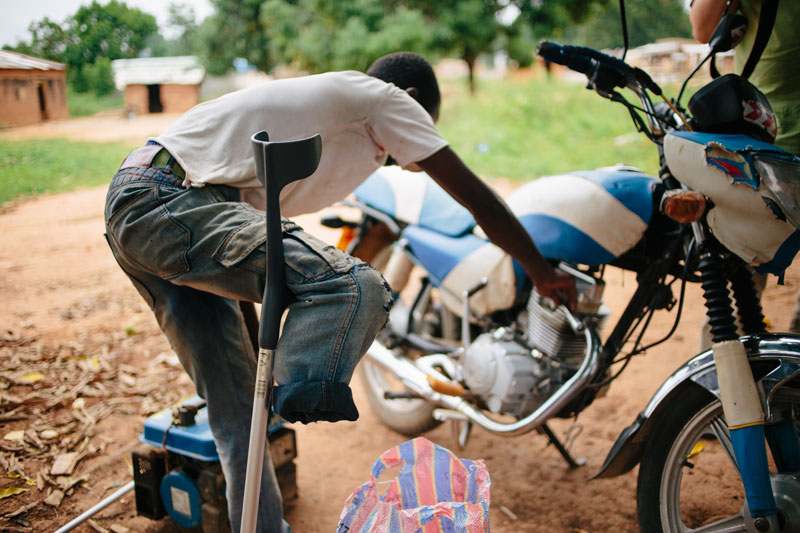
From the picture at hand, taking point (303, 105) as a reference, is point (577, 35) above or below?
above

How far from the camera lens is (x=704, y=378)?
1604 mm

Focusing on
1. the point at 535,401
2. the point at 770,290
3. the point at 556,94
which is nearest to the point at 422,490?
the point at 535,401

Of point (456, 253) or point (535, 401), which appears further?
point (456, 253)

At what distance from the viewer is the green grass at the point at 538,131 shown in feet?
29.3

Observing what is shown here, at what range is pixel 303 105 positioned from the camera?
161 centimetres

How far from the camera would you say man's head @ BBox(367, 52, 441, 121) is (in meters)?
2.10

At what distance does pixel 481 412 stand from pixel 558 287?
648 mm

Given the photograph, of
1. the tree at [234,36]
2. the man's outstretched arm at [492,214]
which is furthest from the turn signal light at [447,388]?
the tree at [234,36]

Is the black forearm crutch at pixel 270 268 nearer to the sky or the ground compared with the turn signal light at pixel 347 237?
nearer to the sky

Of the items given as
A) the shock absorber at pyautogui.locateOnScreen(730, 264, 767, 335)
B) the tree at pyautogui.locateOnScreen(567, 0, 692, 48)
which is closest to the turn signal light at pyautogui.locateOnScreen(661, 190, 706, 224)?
the shock absorber at pyautogui.locateOnScreen(730, 264, 767, 335)

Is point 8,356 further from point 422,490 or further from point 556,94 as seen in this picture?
point 556,94

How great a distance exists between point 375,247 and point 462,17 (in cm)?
1157

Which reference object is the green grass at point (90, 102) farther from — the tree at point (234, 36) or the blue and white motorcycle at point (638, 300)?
the blue and white motorcycle at point (638, 300)

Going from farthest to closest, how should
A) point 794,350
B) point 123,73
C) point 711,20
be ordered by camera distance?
point 123,73 < point 711,20 < point 794,350
